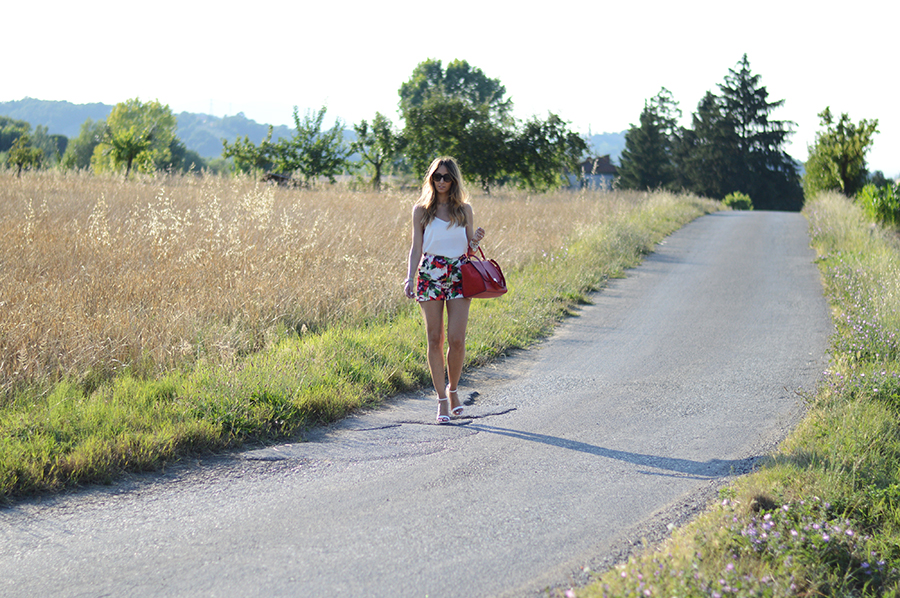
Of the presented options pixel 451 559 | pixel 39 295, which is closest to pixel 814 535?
pixel 451 559


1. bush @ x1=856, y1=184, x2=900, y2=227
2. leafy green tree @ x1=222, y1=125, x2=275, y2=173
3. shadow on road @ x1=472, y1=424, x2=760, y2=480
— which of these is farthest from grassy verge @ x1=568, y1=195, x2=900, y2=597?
leafy green tree @ x1=222, y1=125, x2=275, y2=173

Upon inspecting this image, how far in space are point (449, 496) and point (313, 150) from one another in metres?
32.9

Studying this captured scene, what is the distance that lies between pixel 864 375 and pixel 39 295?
780 cm

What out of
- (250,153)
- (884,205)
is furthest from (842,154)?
(250,153)

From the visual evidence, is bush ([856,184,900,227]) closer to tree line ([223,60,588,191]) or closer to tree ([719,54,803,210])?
tree line ([223,60,588,191])

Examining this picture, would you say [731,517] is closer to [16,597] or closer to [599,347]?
[16,597]

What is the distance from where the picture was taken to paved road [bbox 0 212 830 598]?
10.2ft


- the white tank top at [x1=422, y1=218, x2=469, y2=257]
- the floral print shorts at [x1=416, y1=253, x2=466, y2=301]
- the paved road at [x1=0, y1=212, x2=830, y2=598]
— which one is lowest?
the paved road at [x1=0, y1=212, x2=830, y2=598]

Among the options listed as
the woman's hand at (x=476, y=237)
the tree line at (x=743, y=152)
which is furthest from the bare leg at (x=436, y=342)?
the tree line at (x=743, y=152)

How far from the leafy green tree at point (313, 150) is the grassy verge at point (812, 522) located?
3171cm

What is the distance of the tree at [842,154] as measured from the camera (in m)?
30.2

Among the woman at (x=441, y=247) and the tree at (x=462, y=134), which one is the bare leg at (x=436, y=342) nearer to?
the woman at (x=441, y=247)

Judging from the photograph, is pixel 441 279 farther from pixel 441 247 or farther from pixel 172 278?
pixel 172 278

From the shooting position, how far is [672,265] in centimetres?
1441
